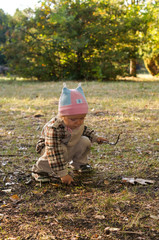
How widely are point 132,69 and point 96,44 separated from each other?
4316 mm

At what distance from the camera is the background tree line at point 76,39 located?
45.0 feet

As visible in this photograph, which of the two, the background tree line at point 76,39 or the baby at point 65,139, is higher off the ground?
the background tree line at point 76,39

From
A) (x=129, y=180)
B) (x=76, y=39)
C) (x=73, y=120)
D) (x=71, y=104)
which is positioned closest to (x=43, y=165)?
(x=73, y=120)

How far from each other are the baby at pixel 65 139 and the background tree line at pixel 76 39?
35.6 ft

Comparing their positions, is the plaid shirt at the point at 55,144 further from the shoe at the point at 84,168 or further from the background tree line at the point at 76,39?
the background tree line at the point at 76,39

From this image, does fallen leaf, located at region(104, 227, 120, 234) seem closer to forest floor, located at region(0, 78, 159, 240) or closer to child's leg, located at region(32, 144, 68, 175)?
forest floor, located at region(0, 78, 159, 240)

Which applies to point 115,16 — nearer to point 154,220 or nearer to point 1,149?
point 1,149

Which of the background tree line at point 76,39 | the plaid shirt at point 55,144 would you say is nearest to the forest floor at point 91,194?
the plaid shirt at point 55,144

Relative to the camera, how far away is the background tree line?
45.0ft

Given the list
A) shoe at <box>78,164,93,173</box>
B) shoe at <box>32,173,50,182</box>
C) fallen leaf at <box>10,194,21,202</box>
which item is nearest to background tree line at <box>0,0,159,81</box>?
shoe at <box>78,164,93,173</box>

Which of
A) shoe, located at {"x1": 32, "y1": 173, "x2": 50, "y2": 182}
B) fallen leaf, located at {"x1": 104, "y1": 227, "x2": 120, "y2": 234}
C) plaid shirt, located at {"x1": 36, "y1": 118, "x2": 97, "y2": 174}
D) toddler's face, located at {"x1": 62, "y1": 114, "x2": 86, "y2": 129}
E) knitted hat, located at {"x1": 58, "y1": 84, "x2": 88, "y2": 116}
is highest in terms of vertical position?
knitted hat, located at {"x1": 58, "y1": 84, "x2": 88, "y2": 116}

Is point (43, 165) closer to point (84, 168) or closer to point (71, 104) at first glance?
point (84, 168)

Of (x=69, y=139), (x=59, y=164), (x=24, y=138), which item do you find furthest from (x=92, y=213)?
(x=24, y=138)

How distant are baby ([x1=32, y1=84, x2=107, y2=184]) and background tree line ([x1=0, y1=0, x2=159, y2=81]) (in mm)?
10840
